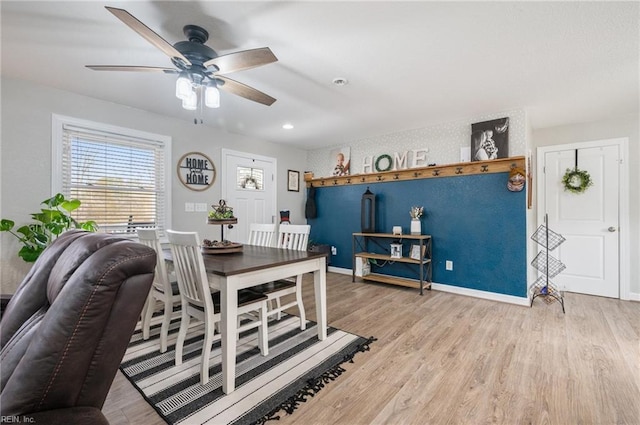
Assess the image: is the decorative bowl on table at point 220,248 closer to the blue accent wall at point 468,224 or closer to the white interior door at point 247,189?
the white interior door at point 247,189

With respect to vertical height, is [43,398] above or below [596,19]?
below

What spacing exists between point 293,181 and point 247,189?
102 centimetres

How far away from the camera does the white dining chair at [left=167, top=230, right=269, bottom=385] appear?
1.75 m

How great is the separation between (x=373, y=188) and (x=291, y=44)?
9.38ft

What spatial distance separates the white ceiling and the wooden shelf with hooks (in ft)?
2.05

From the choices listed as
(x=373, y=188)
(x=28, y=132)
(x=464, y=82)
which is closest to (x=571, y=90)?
(x=464, y=82)

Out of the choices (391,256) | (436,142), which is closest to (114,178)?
(391,256)

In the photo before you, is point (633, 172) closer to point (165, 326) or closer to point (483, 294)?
point (483, 294)

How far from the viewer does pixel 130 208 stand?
3.39 m

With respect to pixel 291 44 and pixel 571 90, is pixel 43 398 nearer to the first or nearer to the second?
pixel 291 44

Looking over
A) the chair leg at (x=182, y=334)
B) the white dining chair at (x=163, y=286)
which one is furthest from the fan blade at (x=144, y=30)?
the chair leg at (x=182, y=334)

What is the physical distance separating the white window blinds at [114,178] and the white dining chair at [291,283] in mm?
1775

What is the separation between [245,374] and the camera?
1919 millimetres

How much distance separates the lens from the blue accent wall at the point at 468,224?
133 inches
